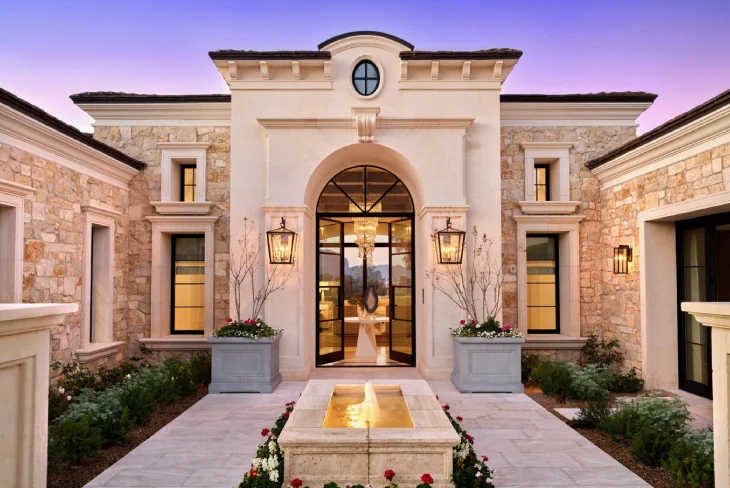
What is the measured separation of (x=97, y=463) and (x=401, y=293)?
6007 millimetres

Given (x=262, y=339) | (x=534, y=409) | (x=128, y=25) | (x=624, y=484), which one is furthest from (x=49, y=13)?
(x=624, y=484)

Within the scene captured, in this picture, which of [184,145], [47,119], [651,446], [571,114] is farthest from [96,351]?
[571,114]

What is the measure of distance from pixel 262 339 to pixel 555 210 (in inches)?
233

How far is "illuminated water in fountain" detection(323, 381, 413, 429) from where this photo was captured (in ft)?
13.1

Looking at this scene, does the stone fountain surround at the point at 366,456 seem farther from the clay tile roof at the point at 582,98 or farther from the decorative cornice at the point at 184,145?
the clay tile roof at the point at 582,98

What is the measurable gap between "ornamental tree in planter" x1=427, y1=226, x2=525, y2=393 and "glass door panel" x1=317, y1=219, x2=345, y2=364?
7.23ft

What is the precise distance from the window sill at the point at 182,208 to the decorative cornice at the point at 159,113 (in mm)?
1594

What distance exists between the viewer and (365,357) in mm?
9766

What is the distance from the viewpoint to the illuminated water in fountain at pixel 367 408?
399 cm

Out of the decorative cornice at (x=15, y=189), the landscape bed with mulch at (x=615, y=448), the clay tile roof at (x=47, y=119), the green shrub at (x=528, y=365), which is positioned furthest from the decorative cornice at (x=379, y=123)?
the landscape bed with mulch at (x=615, y=448)

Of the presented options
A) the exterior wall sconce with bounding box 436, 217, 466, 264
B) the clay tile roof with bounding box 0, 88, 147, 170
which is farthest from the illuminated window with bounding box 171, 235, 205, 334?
the exterior wall sconce with bounding box 436, 217, 466, 264

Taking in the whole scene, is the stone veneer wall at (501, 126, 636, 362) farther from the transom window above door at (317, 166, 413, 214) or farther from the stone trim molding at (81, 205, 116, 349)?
the stone trim molding at (81, 205, 116, 349)

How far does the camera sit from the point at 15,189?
5.88 meters

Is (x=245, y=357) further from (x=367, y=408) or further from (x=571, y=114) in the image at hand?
(x=571, y=114)
